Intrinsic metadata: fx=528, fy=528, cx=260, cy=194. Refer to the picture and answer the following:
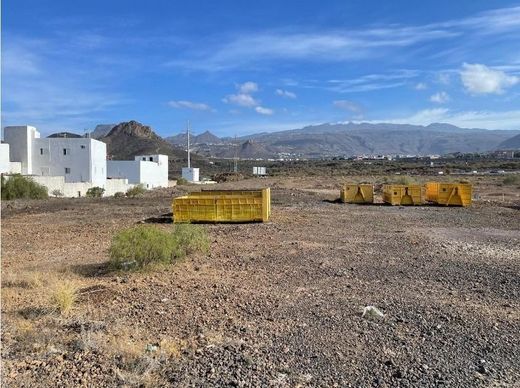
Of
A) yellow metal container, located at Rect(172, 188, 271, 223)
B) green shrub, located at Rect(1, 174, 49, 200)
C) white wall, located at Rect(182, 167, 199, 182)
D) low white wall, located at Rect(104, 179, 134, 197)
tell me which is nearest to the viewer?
yellow metal container, located at Rect(172, 188, 271, 223)

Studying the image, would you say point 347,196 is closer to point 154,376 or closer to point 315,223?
point 315,223

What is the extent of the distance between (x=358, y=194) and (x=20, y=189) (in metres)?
24.7

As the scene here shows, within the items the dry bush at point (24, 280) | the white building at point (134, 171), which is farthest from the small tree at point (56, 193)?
the dry bush at point (24, 280)

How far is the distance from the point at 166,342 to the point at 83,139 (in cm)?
5001

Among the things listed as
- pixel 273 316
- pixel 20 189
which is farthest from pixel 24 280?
pixel 20 189

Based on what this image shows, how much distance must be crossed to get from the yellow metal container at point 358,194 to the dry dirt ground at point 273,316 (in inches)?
586

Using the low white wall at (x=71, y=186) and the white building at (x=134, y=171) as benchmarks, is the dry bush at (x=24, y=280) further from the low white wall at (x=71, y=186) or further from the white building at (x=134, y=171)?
the white building at (x=134, y=171)

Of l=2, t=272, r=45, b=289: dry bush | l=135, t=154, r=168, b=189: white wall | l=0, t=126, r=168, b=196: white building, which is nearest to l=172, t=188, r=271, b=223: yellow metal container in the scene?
l=2, t=272, r=45, b=289: dry bush

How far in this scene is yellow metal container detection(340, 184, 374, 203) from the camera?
1223 inches

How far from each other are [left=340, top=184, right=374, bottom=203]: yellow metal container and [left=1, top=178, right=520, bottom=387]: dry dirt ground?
586 inches

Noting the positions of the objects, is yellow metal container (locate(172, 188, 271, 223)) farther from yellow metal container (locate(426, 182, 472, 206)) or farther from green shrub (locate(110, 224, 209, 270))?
yellow metal container (locate(426, 182, 472, 206))

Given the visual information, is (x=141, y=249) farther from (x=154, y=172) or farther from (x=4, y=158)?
(x=154, y=172)

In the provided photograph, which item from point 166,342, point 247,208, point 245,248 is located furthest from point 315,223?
point 166,342

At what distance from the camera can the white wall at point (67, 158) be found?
53.7 metres
